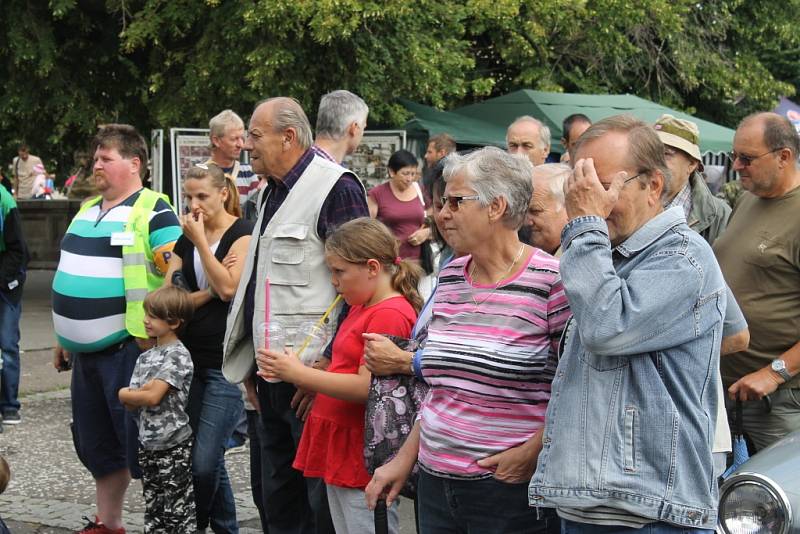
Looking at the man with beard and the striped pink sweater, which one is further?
the man with beard

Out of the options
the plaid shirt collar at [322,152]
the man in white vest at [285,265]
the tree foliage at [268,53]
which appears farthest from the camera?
the tree foliage at [268,53]

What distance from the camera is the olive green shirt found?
4.35 meters

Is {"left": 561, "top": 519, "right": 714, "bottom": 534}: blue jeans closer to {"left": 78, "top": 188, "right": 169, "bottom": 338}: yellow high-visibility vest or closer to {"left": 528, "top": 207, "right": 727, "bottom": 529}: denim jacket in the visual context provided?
{"left": 528, "top": 207, "right": 727, "bottom": 529}: denim jacket

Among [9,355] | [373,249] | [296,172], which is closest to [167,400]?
[296,172]

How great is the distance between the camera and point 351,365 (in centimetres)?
395

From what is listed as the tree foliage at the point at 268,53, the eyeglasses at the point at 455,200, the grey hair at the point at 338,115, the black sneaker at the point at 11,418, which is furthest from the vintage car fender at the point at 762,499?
→ the tree foliage at the point at 268,53

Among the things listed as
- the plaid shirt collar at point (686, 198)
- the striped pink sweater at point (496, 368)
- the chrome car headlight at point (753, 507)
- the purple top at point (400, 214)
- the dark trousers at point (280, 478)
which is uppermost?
the plaid shirt collar at point (686, 198)

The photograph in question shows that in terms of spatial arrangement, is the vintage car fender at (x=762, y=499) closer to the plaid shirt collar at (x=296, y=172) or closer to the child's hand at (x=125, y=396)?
the plaid shirt collar at (x=296, y=172)

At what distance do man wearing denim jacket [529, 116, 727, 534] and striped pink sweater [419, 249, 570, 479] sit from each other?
1.29ft

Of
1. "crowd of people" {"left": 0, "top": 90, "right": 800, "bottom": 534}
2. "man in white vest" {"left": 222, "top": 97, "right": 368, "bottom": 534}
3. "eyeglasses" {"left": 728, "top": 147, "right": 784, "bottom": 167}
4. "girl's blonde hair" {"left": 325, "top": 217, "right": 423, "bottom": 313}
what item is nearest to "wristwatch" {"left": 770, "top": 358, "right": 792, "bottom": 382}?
"crowd of people" {"left": 0, "top": 90, "right": 800, "bottom": 534}

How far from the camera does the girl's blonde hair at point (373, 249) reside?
154 inches

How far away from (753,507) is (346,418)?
1.45 m

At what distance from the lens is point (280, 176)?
179 inches

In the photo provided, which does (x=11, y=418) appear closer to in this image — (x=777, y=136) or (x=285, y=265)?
(x=285, y=265)
